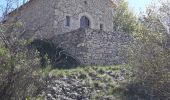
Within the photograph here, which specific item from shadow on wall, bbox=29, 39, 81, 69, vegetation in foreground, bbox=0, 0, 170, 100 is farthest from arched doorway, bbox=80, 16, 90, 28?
vegetation in foreground, bbox=0, 0, 170, 100

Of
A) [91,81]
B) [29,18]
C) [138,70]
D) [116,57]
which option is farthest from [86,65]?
[29,18]

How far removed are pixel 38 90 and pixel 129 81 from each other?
6.62 m

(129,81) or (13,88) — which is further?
(129,81)

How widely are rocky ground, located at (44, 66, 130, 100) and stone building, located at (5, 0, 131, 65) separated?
8.04 feet

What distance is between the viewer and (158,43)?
12688 mm

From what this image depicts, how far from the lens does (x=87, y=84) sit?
49.2 ft

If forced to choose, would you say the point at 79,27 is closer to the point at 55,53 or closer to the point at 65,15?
the point at 65,15

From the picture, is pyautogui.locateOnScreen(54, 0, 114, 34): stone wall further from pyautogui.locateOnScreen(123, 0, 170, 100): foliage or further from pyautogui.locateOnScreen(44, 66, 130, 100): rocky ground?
pyautogui.locateOnScreen(123, 0, 170, 100): foliage

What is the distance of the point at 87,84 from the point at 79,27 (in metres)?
9.96

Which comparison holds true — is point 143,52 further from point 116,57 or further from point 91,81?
point 116,57

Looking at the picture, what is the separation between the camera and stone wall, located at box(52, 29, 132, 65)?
1966 cm

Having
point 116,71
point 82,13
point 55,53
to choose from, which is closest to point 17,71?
point 116,71

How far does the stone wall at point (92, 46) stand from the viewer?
64.5ft

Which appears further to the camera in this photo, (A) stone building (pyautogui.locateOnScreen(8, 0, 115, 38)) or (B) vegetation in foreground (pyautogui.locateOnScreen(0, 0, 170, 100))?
(A) stone building (pyautogui.locateOnScreen(8, 0, 115, 38))
